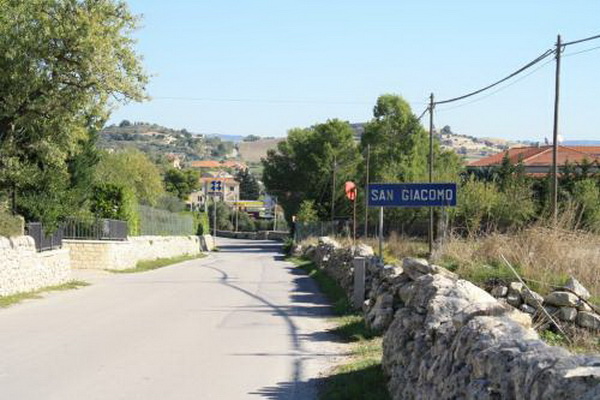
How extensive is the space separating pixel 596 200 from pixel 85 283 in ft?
79.6

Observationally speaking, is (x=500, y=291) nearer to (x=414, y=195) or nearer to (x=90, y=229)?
(x=414, y=195)

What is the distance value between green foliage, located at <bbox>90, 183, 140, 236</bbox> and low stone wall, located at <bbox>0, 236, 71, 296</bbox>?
12.8m

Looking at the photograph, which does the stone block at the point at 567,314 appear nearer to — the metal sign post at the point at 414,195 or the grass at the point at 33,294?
the metal sign post at the point at 414,195

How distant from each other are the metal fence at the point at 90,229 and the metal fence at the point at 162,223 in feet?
31.8

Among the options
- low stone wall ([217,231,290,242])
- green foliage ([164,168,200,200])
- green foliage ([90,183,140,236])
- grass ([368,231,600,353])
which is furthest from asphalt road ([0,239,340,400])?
green foliage ([164,168,200,200])

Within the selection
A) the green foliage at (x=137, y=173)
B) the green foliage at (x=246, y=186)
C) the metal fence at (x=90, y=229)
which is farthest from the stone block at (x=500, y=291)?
the green foliage at (x=246, y=186)

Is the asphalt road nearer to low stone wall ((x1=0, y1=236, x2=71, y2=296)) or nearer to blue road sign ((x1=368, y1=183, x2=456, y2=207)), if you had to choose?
low stone wall ((x1=0, y1=236, x2=71, y2=296))

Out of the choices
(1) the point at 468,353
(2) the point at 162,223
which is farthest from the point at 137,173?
(1) the point at 468,353

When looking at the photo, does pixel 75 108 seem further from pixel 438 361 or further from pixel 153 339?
pixel 438 361

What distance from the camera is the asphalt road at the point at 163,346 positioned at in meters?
9.77

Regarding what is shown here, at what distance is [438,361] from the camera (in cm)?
735

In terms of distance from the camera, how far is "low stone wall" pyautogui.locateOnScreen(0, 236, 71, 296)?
20359mm

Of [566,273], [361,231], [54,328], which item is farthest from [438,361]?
[361,231]

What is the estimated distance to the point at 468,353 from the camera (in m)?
6.46
